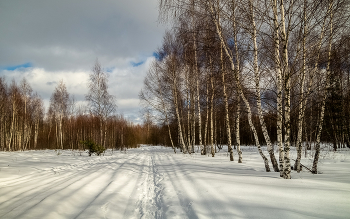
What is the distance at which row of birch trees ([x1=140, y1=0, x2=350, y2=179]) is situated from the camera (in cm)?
511

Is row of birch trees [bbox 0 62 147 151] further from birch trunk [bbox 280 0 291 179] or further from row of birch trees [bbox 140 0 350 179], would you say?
birch trunk [bbox 280 0 291 179]

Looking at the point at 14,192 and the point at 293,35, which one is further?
the point at 293,35

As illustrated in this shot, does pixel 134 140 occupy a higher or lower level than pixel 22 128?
lower

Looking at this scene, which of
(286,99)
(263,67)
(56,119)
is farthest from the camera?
(56,119)

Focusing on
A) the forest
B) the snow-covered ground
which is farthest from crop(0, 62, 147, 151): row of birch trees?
the snow-covered ground

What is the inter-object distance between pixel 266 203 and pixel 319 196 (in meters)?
1.02

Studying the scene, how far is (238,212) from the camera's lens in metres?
2.90

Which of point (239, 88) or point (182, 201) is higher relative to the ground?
point (239, 88)

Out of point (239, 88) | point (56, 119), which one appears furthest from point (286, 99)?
point (56, 119)

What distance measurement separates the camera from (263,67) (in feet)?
22.9

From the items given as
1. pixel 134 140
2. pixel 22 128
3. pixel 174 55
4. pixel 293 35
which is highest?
pixel 174 55

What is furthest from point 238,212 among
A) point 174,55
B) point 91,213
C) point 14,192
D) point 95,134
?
point 95,134

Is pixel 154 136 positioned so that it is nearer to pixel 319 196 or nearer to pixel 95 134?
pixel 95 134

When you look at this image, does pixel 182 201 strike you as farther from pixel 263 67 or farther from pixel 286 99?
pixel 263 67
